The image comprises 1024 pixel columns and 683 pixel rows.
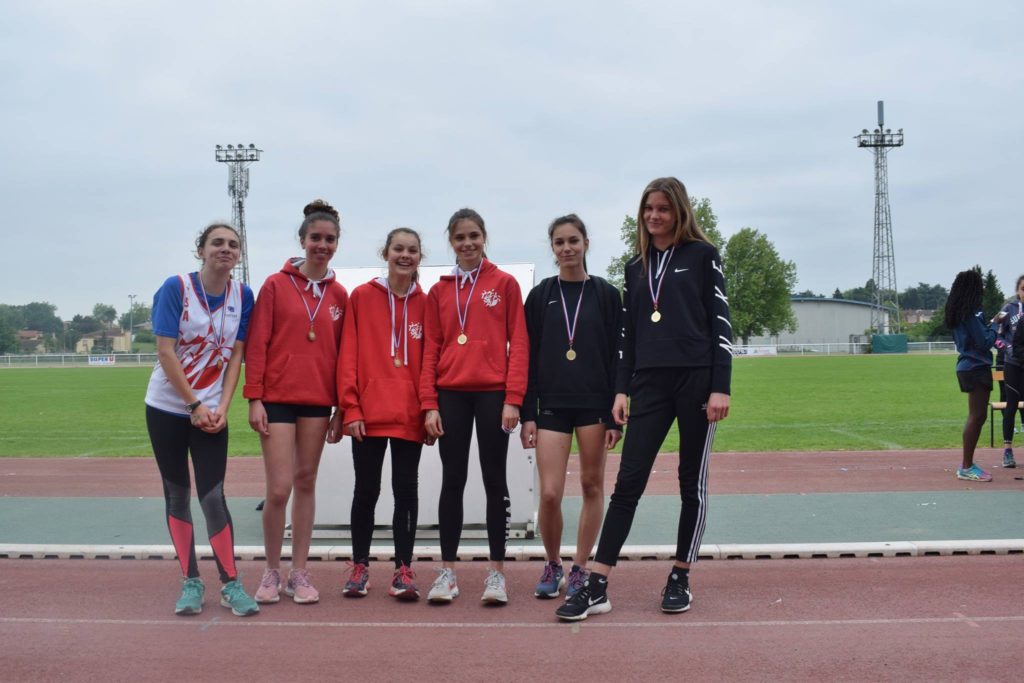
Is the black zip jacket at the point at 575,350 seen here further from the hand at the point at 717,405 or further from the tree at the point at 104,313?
the tree at the point at 104,313

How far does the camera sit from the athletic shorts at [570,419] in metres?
4.95

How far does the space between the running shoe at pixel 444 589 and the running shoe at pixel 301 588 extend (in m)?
0.62

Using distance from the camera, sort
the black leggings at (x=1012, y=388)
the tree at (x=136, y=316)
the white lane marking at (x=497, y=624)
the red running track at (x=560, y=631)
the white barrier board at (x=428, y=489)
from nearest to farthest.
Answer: the red running track at (x=560, y=631)
the white lane marking at (x=497, y=624)
the white barrier board at (x=428, y=489)
the black leggings at (x=1012, y=388)
the tree at (x=136, y=316)

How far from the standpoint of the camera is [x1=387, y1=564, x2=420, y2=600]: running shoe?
496 centimetres

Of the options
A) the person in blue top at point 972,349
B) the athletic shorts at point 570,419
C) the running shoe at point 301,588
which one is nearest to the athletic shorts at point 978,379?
the person in blue top at point 972,349

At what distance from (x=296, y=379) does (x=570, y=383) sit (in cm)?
146

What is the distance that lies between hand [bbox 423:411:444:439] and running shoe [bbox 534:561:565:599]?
99 centimetres

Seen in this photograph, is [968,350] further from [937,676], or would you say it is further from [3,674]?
[3,674]

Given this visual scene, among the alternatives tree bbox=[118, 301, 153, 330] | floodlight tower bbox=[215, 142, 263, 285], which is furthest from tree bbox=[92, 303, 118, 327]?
floodlight tower bbox=[215, 142, 263, 285]

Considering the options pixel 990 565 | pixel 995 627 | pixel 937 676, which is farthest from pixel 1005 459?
pixel 937 676

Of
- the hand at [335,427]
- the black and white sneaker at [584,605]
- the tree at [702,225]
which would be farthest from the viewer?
the tree at [702,225]

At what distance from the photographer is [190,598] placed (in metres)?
4.80

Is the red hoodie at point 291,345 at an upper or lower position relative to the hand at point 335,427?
upper

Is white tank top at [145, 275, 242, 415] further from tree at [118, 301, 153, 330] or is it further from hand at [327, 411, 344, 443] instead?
tree at [118, 301, 153, 330]
